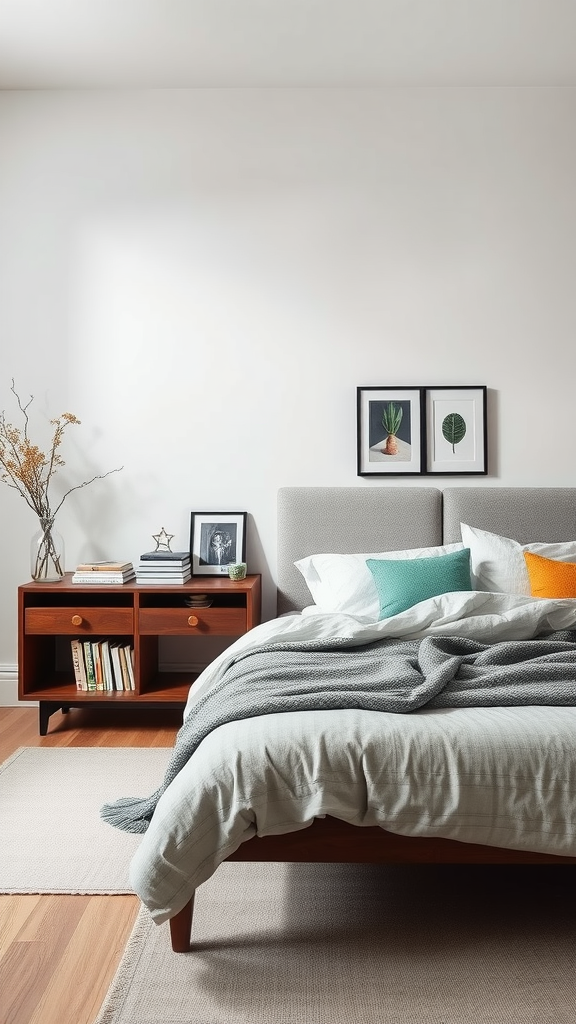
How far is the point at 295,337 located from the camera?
4.12m

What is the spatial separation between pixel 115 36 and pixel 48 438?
1837mm

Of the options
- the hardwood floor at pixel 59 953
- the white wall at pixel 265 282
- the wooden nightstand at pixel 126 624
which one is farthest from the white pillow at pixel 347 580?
the hardwood floor at pixel 59 953

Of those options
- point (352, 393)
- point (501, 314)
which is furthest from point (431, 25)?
point (352, 393)

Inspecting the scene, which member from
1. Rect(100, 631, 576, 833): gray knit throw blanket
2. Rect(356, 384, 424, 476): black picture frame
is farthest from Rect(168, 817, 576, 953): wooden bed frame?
Rect(356, 384, 424, 476): black picture frame

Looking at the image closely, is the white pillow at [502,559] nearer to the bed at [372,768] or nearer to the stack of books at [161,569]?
the bed at [372,768]

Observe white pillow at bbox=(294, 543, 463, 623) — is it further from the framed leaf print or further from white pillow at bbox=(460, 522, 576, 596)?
the framed leaf print

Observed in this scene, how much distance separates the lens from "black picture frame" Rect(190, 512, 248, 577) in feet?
13.4

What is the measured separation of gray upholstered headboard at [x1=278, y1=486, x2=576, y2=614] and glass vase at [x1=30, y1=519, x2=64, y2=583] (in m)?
1.05

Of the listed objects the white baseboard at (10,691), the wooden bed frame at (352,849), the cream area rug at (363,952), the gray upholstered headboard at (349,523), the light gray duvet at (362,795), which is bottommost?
the cream area rug at (363,952)

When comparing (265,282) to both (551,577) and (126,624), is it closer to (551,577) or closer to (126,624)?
(126,624)

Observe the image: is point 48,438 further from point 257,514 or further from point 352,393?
point 352,393

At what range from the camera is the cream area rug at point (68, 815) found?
2.41 m

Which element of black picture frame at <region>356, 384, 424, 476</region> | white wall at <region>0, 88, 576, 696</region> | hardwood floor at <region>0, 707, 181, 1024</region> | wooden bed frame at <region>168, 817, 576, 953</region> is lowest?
hardwood floor at <region>0, 707, 181, 1024</region>

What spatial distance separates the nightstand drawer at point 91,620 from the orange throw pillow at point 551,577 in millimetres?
1739
